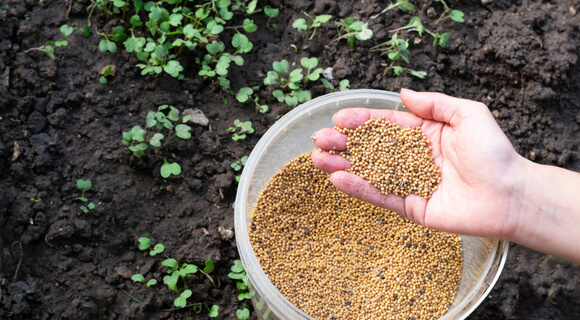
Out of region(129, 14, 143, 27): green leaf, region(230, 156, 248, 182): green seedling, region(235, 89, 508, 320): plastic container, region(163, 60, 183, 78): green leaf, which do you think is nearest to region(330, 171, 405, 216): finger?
region(235, 89, 508, 320): plastic container

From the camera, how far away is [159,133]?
3.01 meters

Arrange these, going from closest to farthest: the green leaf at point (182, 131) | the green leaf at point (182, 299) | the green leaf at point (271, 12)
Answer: the green leaf at point (182, 299)
the green leaf at point (182, 131)
the green leaf at point (271, 12)

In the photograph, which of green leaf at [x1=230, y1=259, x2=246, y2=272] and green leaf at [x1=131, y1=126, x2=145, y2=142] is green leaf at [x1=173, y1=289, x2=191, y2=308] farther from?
green leaf at [x1=131, y1=126, x2=145, y2=142]

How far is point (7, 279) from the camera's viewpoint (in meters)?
2.66

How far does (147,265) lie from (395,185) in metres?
1.44

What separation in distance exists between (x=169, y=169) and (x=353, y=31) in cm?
146

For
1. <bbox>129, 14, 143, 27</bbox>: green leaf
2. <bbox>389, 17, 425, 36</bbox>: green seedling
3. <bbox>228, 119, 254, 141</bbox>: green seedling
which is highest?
<bbox>389, 17, 425, 36</bbox>: green seedling

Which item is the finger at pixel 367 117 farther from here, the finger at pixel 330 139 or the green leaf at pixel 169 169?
the green leaf at pixel 169 169

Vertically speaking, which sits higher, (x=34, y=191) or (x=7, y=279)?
(x=34, y=191)

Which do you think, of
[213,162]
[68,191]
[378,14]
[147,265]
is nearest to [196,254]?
[147,265]

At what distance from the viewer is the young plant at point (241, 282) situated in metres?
2.86

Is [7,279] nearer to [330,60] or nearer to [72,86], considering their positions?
[72,86]

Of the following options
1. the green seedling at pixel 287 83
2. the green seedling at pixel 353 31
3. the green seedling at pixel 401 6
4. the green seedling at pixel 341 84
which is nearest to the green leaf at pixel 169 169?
the green seedling at pixel 287 83

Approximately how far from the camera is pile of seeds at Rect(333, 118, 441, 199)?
9.23ft
